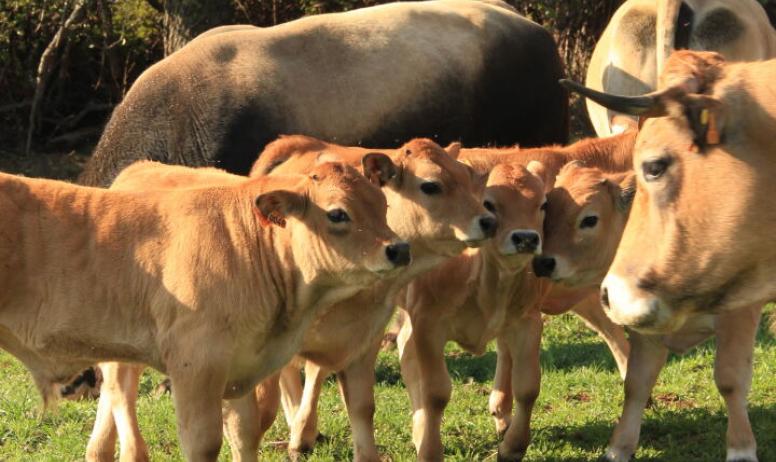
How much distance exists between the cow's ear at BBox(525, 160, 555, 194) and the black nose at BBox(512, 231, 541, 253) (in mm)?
803

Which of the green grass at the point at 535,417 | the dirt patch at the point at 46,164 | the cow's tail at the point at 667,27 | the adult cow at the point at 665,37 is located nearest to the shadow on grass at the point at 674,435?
the green grass at the point at 535,417

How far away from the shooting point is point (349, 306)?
7.65 metres

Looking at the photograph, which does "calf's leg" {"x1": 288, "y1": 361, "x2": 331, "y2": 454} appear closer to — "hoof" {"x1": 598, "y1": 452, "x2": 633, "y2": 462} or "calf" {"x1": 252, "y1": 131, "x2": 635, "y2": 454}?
"calf" {"x1": 252, "y1": 131, "x2": 635, "y2": 454}

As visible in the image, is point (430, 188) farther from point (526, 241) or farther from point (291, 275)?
point (291, 275)

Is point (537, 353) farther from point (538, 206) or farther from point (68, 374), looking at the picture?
point (68, 374)

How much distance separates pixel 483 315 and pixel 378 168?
3.72 ft

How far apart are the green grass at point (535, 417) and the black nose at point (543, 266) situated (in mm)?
1247

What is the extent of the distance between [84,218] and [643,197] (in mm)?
3063

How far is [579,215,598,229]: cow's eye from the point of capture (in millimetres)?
7797

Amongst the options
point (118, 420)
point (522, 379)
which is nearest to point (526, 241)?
point (522, 379)

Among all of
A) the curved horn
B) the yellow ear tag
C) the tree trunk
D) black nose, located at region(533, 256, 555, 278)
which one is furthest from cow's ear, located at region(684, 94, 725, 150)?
the tree trunk

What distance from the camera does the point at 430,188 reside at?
24.9 feet

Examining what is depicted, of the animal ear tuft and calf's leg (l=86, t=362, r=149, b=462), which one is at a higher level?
the animal ear tuft

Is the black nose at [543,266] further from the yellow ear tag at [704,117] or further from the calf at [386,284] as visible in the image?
the yellow ear tag at [704,117]
